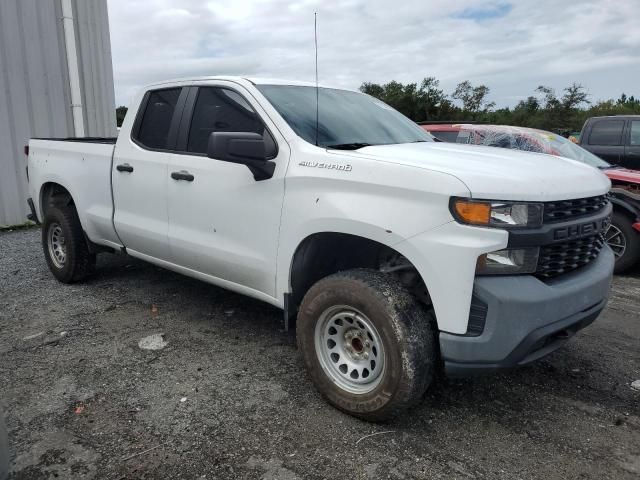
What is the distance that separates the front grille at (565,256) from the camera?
104 inches

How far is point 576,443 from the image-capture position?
282cm

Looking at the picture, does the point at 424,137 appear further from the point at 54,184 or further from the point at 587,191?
the point at 54,184

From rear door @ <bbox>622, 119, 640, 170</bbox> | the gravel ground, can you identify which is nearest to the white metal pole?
the gravel ground

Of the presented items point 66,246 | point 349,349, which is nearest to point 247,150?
point 349,349

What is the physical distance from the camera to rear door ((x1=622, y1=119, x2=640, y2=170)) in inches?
319

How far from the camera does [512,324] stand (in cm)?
251

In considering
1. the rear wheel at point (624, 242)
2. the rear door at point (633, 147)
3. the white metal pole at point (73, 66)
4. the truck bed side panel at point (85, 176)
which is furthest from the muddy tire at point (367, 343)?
the white metal pole at point (73, 66)

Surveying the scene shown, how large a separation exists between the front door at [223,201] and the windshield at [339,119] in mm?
178

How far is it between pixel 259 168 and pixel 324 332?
1.07m

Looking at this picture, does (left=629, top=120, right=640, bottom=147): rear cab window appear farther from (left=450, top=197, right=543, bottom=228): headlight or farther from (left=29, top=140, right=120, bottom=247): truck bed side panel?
(left=29, top=140, right=120, bottom=247): truck bed side panel

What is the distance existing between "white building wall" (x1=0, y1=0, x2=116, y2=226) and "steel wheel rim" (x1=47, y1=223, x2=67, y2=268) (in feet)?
12.7

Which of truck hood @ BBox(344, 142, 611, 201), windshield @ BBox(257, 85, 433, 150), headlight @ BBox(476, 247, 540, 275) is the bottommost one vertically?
headlight @ BBox(476, 247, 540, 275)

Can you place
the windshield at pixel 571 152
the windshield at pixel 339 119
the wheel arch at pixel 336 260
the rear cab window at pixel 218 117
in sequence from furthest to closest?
the windshield at pixel 571 152 < the rear cab window at pixel 218 117 < the windshield at pixel 339 119 < the wheel arch at pixel 336 260

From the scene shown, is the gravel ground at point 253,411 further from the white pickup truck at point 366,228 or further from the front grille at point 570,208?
the front grille at point 570,208
